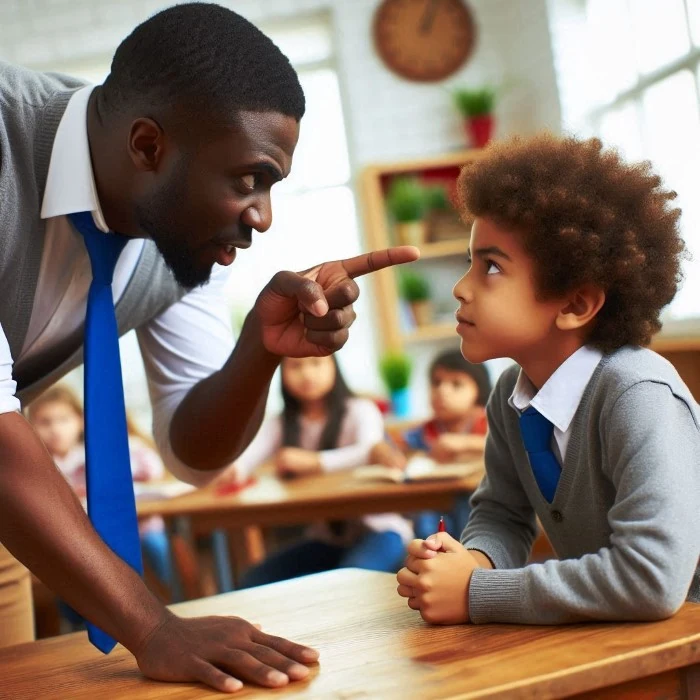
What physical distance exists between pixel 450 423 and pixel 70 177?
2443 millimetres

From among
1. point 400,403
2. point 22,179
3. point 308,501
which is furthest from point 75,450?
point 22,179

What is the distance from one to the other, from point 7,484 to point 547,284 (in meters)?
0.69

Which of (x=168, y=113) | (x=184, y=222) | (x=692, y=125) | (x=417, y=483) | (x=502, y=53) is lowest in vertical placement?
(x=417, y=483)

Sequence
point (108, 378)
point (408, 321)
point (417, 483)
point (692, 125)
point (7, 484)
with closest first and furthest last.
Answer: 1. point (7, 484)
2. point (108, 378)
3. point (417, 483)
4. point (692, 125)
5. point (408, 321)

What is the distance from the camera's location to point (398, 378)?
5.00m

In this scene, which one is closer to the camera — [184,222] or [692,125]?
[184,222]

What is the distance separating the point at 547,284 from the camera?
48.5 inches

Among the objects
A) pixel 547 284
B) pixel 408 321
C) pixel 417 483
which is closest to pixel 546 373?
pixel 547 284

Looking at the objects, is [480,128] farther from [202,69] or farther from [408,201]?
[202,69]

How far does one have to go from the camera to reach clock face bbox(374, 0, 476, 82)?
5.34 meters

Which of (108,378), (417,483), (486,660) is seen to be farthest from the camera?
(417,483)

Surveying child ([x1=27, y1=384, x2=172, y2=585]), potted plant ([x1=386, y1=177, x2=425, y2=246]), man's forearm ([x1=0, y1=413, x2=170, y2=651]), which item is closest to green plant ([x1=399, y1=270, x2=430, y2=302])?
potted plant ([x1=386, y1=177, x2=425, y2=246])

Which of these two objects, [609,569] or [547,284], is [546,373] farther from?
[609,569]

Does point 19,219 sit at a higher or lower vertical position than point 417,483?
higher
